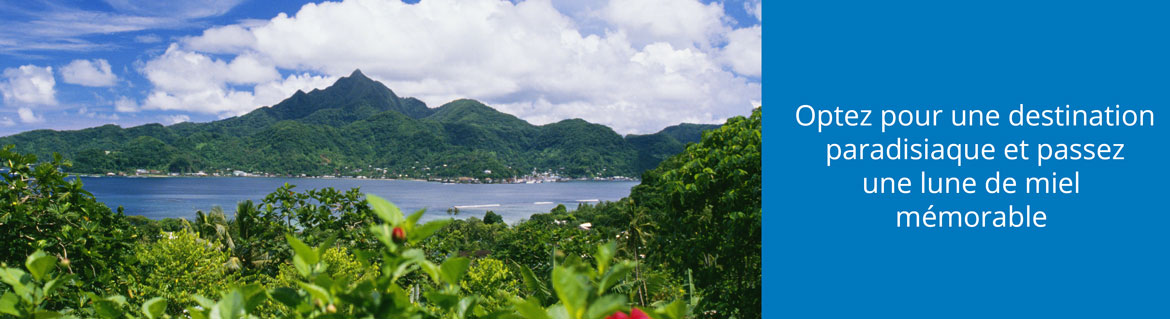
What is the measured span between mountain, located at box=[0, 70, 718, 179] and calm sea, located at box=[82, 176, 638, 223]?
129 inches

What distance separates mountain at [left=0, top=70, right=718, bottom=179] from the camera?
310 feet

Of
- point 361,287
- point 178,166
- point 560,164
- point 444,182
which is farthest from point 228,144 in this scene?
point 361,287

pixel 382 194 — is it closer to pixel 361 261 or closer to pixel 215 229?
pixel 215 229

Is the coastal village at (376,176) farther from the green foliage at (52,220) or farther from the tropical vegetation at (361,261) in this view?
the green foliage at (52,220)

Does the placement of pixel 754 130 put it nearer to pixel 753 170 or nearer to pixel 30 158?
pixel 753 170

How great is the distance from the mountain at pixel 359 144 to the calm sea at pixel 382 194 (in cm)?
329

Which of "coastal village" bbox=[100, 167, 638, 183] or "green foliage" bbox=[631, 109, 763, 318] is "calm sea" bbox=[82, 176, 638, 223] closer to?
"coastal village" bbox=[100, 167, 638, 183]

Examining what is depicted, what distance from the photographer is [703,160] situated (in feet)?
22.7

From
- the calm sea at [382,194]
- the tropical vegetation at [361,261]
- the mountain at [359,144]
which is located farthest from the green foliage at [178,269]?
the mountain at [359,144]

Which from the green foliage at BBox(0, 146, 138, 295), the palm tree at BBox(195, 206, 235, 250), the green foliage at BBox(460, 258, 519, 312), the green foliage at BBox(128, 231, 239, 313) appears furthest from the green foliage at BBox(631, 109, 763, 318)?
the palm tree at BBox(195, 206, 235, 250)

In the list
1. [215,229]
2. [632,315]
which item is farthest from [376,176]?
[632,315]

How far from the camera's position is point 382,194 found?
246 feet

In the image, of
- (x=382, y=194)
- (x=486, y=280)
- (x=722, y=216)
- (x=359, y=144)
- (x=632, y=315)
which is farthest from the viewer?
(x=359, y=144)

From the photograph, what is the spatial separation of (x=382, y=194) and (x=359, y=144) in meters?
45.0
